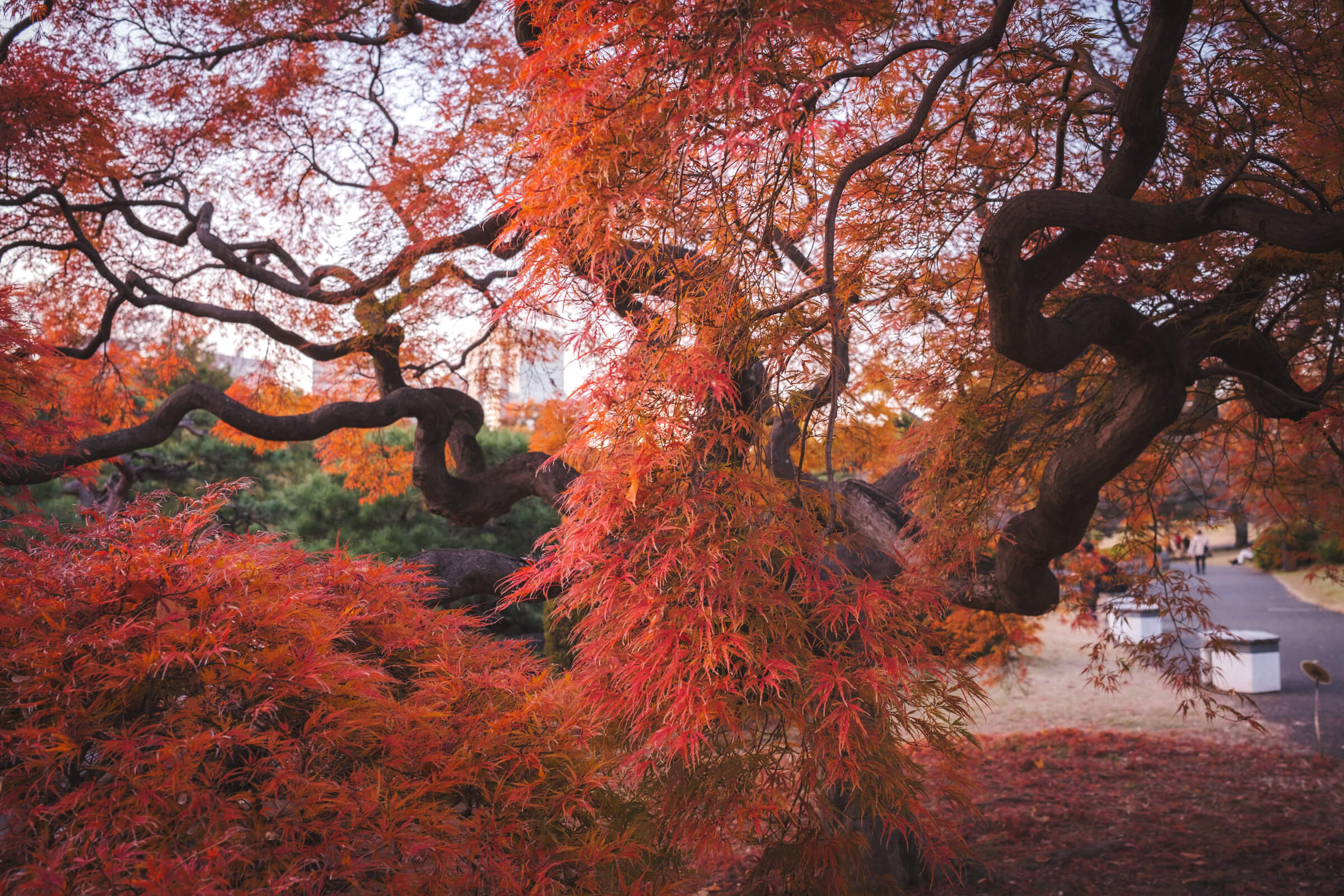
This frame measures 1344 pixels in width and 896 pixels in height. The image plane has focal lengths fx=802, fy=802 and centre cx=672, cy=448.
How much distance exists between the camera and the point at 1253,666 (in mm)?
7234

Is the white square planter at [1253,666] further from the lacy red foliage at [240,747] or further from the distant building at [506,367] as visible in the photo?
the lacy red foliage at [240,747]

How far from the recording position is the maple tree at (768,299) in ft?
5.50

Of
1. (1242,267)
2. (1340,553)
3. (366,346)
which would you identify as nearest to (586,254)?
(1242,267)

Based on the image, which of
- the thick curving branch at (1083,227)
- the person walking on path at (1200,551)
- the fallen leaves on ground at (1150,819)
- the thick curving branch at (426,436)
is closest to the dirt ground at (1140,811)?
the fallen leaves on ground at (1150,819)

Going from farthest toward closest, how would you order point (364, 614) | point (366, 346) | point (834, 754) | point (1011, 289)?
point (366, 346)
point (1011, 289)
point (364, 614)
point (834, 754)

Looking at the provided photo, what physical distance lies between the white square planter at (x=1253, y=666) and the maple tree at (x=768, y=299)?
3.32 meters

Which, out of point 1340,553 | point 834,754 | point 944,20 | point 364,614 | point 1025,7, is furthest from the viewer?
point 1340,553

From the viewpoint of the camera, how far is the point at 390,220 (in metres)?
4.54

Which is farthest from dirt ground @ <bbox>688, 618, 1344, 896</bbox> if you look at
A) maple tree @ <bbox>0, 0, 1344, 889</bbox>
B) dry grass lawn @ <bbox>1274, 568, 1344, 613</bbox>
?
dry grass lawn @ <bbox>1274, 568, 1344, 613</bbox>

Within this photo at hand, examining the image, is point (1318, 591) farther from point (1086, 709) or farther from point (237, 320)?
point (237, 320)

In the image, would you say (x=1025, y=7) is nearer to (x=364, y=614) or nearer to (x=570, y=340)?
(x=570, y=340)

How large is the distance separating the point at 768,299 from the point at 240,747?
1.38m

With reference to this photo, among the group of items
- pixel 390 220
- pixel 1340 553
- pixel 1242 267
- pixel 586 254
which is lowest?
pixel 1340 553

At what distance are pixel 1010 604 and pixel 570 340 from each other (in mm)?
2240
